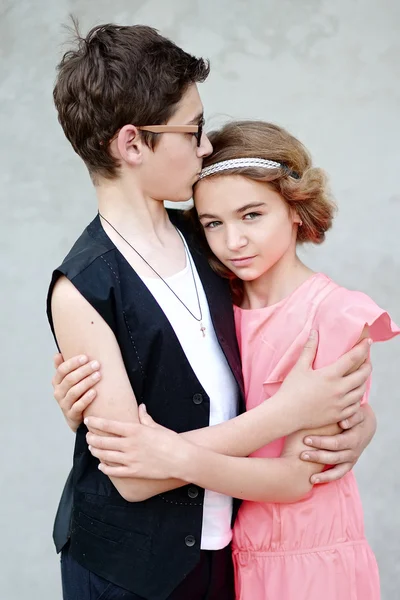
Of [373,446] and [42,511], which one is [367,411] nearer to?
[373,446]

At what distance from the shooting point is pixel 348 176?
381cm

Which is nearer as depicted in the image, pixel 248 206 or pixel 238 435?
pixel 238 435

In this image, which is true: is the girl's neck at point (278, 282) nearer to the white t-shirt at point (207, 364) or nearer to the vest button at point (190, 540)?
the white t-shirt at point (207, 364)

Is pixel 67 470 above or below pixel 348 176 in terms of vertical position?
below

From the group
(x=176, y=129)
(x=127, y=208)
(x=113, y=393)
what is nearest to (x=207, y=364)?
(x=113, y=393)

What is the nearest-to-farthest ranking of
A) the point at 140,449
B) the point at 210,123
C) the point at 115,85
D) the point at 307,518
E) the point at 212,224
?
the point at 140,449
the point at 115,85
the point at 307,518
the point at 212,224
the point at 210,123

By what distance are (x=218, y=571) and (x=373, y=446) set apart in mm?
1817

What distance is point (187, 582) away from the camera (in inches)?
86.3

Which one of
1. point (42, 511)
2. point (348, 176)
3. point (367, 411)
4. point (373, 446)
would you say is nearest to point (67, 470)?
point (42, 511)

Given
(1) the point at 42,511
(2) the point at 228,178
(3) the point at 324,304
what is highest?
(2) the point at 228,178

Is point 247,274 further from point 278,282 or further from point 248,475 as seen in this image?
point 248,475

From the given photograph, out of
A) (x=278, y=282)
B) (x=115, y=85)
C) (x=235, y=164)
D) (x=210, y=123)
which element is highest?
(x=210, y=123)

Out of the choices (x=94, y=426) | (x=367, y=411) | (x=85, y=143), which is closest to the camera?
(x=94, y=426)

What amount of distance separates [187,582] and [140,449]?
1.22 ft
